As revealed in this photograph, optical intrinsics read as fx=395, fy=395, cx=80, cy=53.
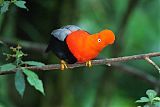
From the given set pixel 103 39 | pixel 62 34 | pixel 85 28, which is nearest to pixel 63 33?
pixel 62 34

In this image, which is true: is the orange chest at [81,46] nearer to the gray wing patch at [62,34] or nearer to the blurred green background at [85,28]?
the gray wing patch at [62,34]

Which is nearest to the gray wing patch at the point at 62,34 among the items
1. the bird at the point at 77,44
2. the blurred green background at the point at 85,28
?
the bird at the point at 77,44

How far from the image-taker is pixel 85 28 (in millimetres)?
2057

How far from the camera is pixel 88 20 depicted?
2166 mm

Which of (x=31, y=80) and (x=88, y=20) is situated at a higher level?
(x=88, y=20)

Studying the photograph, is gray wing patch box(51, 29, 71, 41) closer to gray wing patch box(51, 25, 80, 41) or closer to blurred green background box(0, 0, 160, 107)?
gray wing patch box(51, 25, 80, 41)

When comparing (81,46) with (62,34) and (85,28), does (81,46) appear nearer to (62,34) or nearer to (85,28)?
(62,34)

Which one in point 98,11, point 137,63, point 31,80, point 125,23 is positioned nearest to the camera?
point 31,80

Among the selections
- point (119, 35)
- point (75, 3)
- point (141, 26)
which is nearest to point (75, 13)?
point (75, 3)

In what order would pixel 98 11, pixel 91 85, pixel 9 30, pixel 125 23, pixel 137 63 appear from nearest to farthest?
1. pixel 125 23
2. pixel 9 30
3. pixel 98 11
4. pixel 91 85
5. pixel 137 63

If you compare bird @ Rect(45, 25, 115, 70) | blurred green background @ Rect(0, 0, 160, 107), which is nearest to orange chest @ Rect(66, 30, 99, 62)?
bird @ Rect(45, 25, 115, 70)

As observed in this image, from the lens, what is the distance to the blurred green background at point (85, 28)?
5.62ft

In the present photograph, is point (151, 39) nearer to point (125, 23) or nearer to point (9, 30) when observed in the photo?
point (125, 23)

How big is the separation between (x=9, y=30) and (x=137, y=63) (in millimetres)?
927
